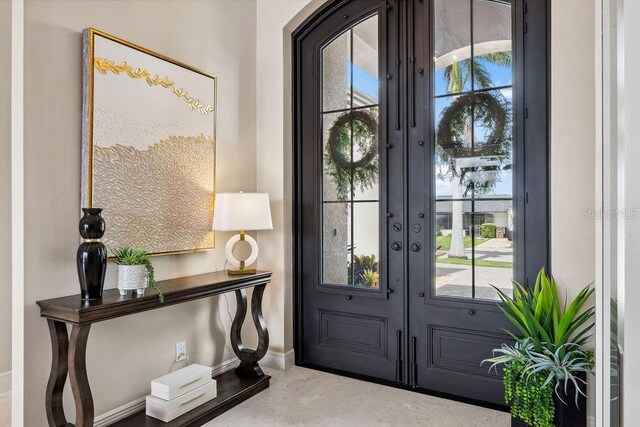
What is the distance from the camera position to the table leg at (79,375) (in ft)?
5.89

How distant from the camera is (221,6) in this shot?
2902mm

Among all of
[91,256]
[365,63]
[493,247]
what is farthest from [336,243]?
[91,256]

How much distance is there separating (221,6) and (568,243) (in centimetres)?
266

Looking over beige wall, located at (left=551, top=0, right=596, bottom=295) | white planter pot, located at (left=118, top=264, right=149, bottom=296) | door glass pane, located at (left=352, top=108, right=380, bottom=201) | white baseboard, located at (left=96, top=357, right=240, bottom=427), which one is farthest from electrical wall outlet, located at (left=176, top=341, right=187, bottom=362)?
beige wall, located at (left=551, top=0, right=596, bottom=295)

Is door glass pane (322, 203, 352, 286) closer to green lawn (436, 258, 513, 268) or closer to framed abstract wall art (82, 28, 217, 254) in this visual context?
green lawn (436, 258, 513, 268)

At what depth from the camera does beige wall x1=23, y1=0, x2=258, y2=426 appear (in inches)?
74.5

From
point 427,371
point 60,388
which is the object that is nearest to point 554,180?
point 427,371

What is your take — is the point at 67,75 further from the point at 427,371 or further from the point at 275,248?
the point at 427,371

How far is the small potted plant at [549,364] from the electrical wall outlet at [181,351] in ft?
6.03

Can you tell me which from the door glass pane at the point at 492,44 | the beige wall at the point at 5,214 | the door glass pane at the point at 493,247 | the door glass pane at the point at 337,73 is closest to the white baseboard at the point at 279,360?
the door glass pane at the point at 493,247

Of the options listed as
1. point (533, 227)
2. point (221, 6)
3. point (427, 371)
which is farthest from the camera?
point (221, 6)

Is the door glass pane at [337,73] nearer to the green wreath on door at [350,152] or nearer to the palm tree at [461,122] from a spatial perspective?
the green wreath on door at [350,152]

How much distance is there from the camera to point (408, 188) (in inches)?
107

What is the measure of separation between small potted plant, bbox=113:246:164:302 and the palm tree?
174 centimetres
